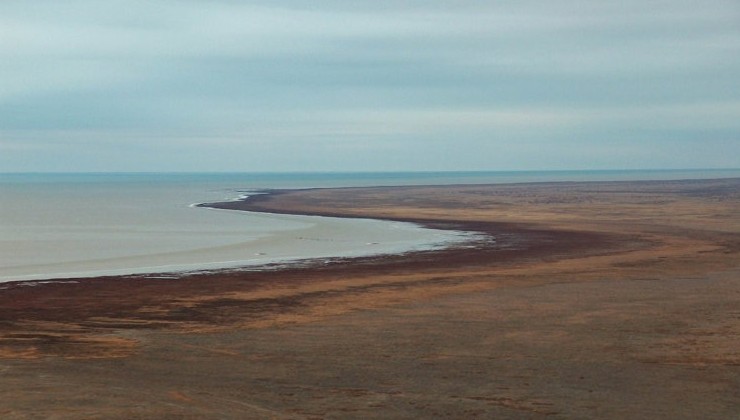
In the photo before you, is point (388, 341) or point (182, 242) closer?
point (388, 341)

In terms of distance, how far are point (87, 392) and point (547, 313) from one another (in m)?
10.5

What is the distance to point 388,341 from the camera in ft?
54.3

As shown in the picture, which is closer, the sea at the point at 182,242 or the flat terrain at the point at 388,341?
the flat terrain at the point at 388,341

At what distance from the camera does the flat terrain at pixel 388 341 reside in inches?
479

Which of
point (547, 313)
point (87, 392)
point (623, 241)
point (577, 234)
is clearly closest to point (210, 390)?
point (87, 392)

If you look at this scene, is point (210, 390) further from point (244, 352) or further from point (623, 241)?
point (623, 241)

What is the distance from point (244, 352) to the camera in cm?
1560

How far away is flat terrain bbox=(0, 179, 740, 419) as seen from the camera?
12.2 meters

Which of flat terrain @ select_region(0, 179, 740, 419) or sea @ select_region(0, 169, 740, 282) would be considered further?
sea @ select_region(0, 169, 740, 282)

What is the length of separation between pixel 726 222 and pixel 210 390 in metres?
41.6

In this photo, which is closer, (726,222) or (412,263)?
Result: (412,263)

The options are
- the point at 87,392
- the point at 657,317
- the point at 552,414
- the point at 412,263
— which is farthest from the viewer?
the point at 412,263

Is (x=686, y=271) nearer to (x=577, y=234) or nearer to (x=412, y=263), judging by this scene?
(x=412, y=263)

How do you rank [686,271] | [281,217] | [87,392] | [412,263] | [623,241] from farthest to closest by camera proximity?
[281,217], [623,241], [412,263], [686,271], [87,392]
